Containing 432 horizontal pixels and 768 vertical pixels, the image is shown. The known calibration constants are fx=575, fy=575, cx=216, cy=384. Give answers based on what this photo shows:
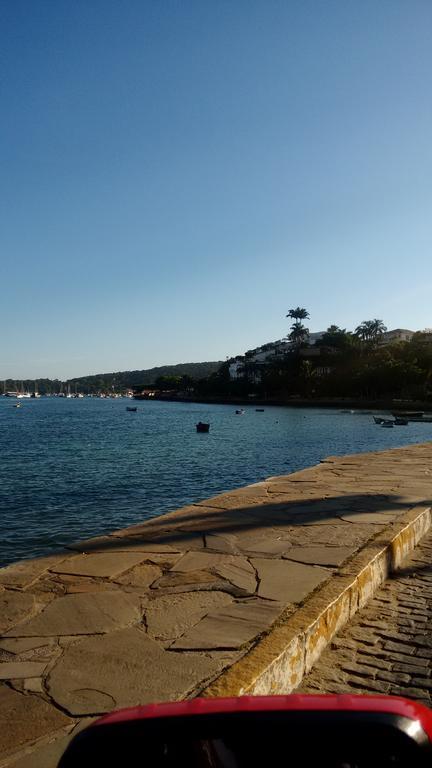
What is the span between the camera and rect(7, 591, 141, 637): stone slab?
3.61 meters

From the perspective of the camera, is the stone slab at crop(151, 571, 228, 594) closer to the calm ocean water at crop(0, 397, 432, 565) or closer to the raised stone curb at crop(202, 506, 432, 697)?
the raised stone curb at crop(202, 506, 432, 697)

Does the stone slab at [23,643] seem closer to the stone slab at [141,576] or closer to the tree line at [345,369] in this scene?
the stone slab at [141,576]

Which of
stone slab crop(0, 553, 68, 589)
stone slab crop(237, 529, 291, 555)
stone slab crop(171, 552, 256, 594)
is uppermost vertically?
stone slab crop(0, 553, 68, 589)

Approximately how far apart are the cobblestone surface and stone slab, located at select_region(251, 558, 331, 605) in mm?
381

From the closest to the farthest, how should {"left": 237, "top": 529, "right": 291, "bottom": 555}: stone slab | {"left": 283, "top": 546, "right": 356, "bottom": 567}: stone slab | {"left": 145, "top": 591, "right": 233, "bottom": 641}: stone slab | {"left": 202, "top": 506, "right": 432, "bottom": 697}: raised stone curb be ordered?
{"left": 202, "top": 506, "right": 432, "bottom": 697}: raised stone curb, {"left": 145, "top": 591, "right": 233, "bottom": 641}: stone slab, {"left": 283, "top": 546, "right": 356, "bottom": 567}: stone slab, {"left": 237, "top": 529, "right": 291, "bottom": 555}: stone slab

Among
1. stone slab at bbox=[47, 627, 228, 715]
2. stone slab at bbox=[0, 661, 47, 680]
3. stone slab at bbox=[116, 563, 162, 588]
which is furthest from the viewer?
stone slab at bbox=[116, 563, 162, 588]

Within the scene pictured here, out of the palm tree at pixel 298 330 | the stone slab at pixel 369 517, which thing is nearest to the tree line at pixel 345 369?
the palm tree at pixel 298 330

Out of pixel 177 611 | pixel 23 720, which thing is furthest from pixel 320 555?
pixel 23 720

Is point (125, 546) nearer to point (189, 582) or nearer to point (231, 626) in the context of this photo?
point (189, 582)

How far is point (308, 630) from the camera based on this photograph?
3.46 m

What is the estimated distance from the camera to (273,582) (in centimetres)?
446

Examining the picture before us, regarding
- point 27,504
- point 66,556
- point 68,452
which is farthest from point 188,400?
point 66,556

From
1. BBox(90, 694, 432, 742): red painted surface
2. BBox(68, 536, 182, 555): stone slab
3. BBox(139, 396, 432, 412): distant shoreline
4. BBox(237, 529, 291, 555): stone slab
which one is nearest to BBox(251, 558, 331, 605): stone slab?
BBox(237, 529, 291, 555): stone slab

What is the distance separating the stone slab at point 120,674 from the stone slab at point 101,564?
4.37 ft
